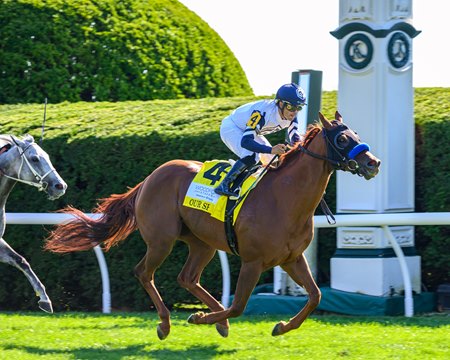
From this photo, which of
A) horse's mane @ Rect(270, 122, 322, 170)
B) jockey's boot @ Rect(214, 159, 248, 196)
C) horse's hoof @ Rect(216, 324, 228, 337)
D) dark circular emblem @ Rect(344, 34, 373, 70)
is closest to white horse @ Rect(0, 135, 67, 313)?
jockey's boot @ Rect(214, 159, 248, 196)

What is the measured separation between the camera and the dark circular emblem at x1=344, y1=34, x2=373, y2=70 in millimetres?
9039

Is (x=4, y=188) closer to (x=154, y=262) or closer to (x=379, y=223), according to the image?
(x=154, y=262)

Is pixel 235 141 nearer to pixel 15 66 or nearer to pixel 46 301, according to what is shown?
pixel 46 301

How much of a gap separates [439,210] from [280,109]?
6.84 ft

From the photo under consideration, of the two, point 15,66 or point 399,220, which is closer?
point 399,220

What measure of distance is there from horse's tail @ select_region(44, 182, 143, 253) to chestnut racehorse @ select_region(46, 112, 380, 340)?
0.75 ft

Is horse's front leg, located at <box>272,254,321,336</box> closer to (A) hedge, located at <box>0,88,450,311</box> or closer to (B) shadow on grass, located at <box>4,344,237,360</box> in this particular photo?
(B) shadow on grass, located at <box>4,344,237,360</box>

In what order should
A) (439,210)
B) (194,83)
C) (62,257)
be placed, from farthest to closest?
(194,83)
(62,257)
(439,210)

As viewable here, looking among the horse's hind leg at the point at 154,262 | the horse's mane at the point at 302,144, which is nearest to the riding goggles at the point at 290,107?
the horse's mane at the point at 302,144

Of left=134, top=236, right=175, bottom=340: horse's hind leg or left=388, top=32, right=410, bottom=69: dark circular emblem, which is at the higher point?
left=388, top=32, right=410, bottom=69: dark circular emblem

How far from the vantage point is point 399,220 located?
8.47m

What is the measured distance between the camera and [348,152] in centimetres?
688

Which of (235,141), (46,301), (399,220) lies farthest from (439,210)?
(46,301)

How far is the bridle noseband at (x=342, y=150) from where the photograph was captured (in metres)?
6.83
